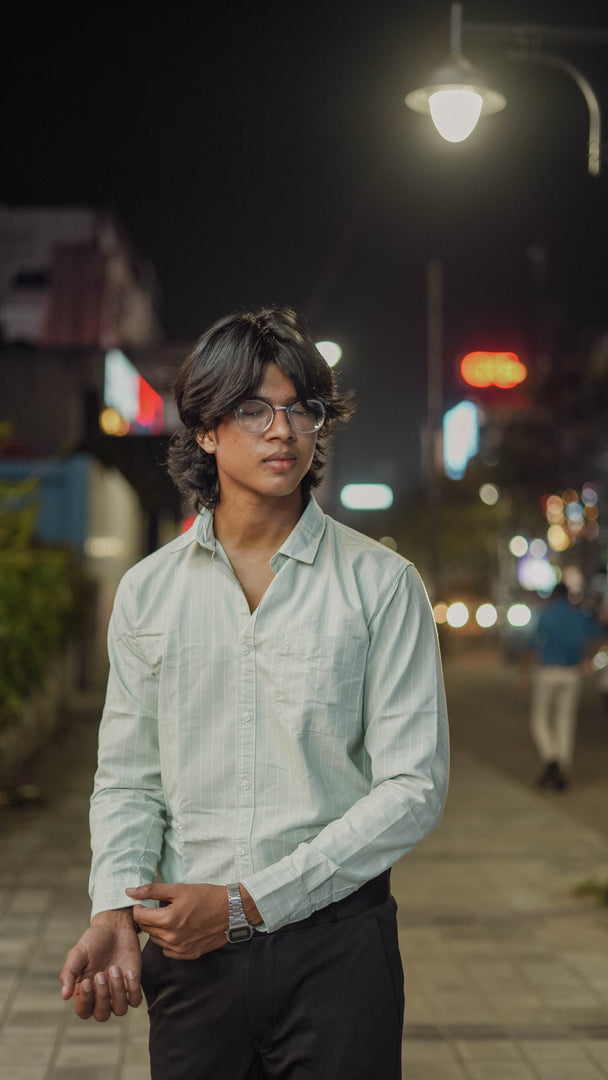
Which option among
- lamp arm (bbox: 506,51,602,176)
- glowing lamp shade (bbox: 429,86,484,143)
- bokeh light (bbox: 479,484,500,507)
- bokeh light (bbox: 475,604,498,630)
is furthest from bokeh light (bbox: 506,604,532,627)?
bokeh light (bbox: 479,484,500,507)

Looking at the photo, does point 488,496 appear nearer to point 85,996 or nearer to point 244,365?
point 244,365

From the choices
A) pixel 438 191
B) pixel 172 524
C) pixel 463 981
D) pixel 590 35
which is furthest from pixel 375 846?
pixel 172 524

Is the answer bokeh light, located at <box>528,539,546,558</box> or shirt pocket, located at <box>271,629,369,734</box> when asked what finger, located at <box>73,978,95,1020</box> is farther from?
bokeh light, located at <box>528,539,546,558</box>

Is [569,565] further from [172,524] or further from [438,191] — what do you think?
[438,191]

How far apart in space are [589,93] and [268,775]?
5.66 meters

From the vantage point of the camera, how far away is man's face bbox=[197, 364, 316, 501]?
2367mm

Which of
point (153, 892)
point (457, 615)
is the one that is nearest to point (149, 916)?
point (153, 892)

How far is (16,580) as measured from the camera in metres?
9.42

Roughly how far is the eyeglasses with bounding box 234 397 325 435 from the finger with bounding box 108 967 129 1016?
968 millimetres

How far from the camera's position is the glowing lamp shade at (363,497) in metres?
29.5

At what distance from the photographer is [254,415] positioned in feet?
7.80

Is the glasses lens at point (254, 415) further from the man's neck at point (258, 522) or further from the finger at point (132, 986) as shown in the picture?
the finger at point (132, 986)

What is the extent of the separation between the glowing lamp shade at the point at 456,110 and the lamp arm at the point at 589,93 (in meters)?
0.44

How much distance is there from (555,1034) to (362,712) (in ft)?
11.5
